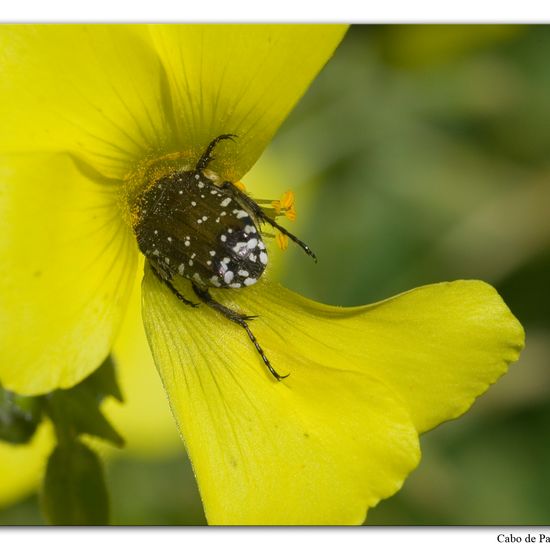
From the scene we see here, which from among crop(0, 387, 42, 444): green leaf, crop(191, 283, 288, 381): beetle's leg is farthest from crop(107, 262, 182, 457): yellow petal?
crop(191, 283, 288, 381): beetle's leg

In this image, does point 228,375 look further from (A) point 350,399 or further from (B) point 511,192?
(B) point 511,192

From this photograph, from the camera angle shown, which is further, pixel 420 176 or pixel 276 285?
pixel 420 176

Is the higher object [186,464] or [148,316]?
[148,316]

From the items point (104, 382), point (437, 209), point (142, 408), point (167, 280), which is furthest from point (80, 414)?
point (437, 209)

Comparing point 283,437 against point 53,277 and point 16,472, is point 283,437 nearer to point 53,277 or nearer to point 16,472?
point 53,277

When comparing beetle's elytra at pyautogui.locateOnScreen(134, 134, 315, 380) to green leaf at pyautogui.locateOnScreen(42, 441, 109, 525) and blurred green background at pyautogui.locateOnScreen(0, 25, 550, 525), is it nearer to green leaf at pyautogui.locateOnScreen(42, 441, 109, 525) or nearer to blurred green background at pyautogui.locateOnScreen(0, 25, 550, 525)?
green leaf at pyautogui.locateOnScreen(42, 441, 109, 525)

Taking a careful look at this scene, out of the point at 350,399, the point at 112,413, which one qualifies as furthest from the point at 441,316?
the point at 112,413
